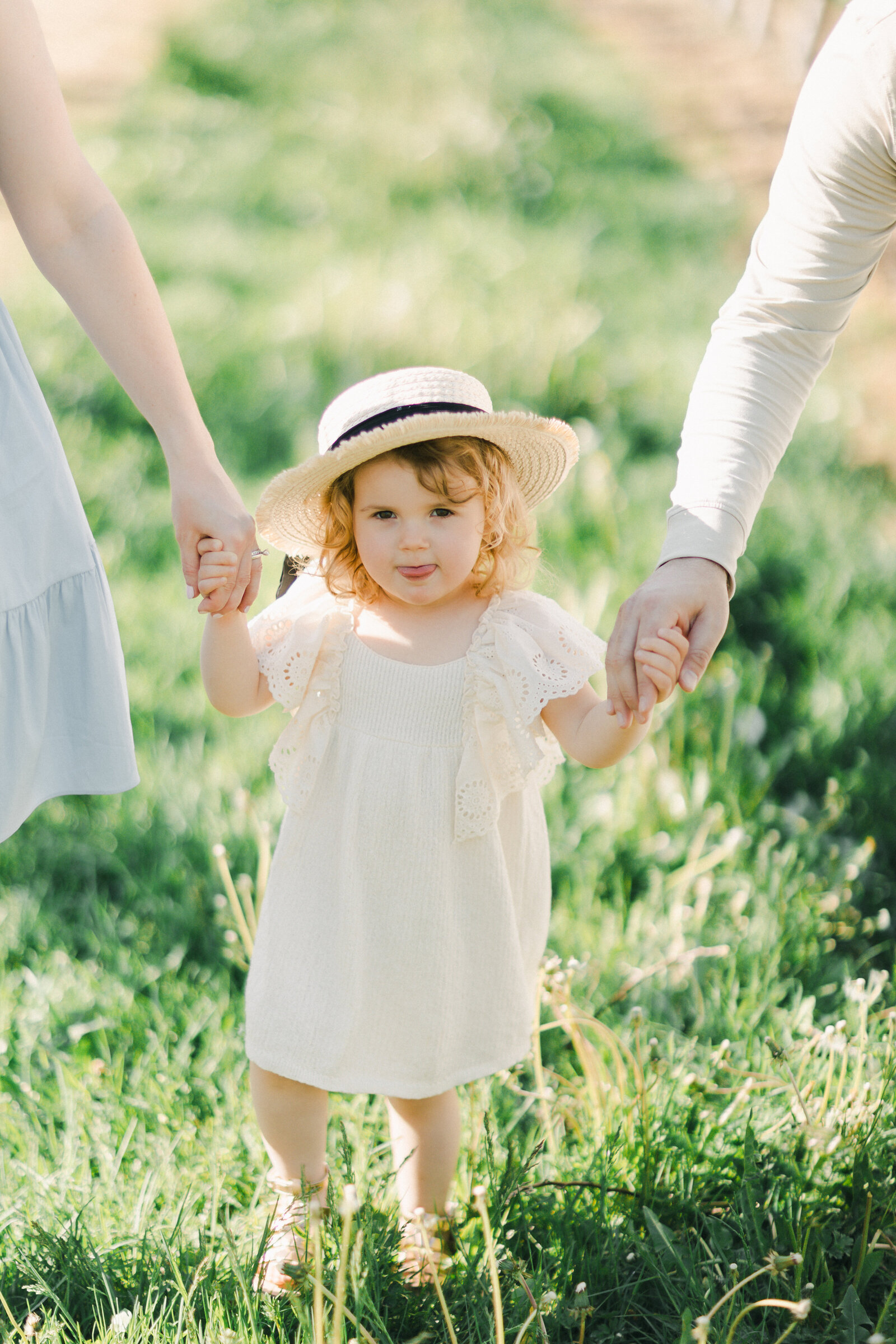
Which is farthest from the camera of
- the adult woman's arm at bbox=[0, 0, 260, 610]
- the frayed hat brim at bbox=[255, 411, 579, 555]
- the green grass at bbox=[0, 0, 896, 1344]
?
the green grass at bbox=[0, 0, 896, 1344]

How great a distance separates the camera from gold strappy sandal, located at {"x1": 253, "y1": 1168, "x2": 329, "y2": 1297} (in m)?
1.68

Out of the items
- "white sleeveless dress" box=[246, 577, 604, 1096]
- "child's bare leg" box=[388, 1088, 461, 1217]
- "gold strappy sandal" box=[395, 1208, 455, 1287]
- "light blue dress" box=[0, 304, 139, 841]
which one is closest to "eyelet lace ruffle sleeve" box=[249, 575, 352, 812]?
"white sleeveless dress" box=[246, 577, 604, 1096]

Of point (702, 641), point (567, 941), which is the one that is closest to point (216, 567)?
point (702, 641)

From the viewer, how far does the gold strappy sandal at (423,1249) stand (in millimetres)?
1676

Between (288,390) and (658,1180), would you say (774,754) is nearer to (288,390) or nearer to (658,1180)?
(658,1180)

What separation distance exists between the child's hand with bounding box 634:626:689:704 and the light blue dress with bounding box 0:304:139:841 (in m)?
0.66

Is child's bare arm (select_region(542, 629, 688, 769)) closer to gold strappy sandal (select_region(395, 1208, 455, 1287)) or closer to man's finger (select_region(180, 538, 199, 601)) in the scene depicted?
man's finger (select_region(180, 538, 199, 601))

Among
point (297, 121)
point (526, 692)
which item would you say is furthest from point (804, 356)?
point (297, 121)

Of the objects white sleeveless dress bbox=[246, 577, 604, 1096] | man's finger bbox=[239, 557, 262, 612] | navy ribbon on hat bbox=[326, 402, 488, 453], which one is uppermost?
navy ribbon on hat bbox=[326, 402, 488, 453]

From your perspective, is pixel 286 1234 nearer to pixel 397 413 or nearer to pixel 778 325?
pixel 397 413

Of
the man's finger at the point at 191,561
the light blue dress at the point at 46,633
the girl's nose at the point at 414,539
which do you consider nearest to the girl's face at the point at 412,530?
the girl's nose at the point at 414,539

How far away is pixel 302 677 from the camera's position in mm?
1697

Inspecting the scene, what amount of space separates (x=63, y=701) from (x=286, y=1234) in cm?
87

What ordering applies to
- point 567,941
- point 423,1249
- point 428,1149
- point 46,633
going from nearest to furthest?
point 46,633
point 423,1249
point 428,1149
point 567,941
